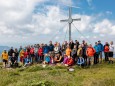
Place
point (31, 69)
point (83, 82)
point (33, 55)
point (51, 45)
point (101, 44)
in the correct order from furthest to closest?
point (33, 55) → point (51, 45) → point (101, 44) → point (31, 69) → point (83, 82)

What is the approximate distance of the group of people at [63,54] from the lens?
32.5 m

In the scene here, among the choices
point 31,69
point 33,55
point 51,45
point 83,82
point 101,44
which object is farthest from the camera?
point 33,55

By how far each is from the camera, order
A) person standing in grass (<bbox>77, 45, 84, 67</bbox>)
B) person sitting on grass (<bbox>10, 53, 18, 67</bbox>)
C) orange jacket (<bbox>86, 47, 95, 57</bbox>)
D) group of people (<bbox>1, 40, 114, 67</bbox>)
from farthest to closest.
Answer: person sitting on grass (<bbox>10, 53, 18, 67</bbox>) → group of people (<bbox>1, 40, 114, 67</bbox>) → orange jacket (<bbox>86, 47, 95, 57</bbox>) → person standing in grass (<bbox>77, 45, 84, 67</bbox>)

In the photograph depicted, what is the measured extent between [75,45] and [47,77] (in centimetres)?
933

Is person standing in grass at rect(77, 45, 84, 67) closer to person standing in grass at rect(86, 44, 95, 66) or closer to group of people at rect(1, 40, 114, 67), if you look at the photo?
group of people at rect(1, 40, 114, 67)

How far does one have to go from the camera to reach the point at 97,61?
34625 millimetres

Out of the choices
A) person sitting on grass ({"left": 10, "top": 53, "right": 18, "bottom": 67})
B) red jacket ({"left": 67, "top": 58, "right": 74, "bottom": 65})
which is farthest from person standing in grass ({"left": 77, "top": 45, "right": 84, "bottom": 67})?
person sitting on grass ({"left": 10, "top": 53, "right": 18, "bottom": 67})

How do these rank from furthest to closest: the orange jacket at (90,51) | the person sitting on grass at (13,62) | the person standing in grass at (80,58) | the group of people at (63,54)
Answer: the person sitting on grass at (13,62), the group of people at (63,54), the orange jacket at (90,51), the person standing in grass at (80,58)

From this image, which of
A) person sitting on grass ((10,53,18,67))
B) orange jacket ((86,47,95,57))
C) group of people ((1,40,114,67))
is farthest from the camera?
person sitting on grass ((10,53,18,67))

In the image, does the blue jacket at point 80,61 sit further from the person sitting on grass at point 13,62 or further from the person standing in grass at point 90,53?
the person sitting on grass at point 13,62

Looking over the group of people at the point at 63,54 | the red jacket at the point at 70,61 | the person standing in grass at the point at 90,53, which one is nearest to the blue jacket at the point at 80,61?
the group of people at the point at 63,54

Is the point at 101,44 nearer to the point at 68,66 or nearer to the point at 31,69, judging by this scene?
the point at 68,66

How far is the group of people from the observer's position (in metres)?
32.5

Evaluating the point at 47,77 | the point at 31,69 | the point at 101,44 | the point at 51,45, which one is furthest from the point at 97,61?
the point at 47,77
